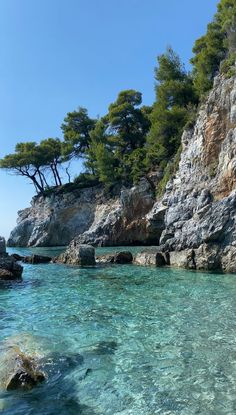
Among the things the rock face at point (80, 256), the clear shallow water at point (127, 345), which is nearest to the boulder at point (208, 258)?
the clear shallow water at point (127, 345)

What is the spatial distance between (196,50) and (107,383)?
A: 45.3 meters

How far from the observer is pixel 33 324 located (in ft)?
37.7

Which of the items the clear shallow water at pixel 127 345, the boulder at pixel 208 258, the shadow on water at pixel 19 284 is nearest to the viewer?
the clear shallow water at pixel 127 345

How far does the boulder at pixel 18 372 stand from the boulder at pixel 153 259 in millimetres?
17384

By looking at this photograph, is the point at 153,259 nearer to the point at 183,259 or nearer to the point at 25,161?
the point at 183,259

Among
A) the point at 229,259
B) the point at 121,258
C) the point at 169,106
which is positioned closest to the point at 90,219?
the point at 169,106

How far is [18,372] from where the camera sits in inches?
284

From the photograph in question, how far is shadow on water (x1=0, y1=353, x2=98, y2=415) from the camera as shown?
20.6 feet

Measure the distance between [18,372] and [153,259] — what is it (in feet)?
60.9

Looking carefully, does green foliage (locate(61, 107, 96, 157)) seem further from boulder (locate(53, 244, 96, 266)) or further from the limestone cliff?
boulder (locate(53, 244, 96, 266))

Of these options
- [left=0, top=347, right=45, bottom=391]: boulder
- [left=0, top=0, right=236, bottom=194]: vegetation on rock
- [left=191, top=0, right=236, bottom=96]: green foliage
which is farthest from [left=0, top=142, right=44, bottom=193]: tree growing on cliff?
[left=0, top=347, right=45, bottom=391]: boulder

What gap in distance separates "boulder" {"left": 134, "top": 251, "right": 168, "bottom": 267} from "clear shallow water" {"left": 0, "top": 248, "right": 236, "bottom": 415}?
7.21 meters

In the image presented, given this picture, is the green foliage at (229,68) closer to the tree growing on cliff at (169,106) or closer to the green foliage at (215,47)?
the green foliage at (215,47)

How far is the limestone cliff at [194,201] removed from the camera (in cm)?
2267
